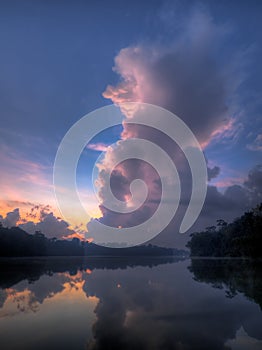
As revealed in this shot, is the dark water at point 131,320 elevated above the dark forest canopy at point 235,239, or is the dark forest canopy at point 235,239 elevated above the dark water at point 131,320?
the dark forest canopy at point 235,239

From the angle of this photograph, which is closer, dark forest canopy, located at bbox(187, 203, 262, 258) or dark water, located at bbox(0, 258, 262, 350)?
dark water, located at bbox(0, 258, 262, 350)

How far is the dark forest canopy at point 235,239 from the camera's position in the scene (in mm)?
61812

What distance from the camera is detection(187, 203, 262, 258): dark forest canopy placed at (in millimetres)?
61812

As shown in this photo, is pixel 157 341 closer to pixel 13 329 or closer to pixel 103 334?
pixel 103 334

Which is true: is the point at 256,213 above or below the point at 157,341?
above

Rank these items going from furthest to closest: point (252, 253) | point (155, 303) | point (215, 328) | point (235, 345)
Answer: point (252, 253)
point (155, 303)
point (215, 328)
point (235, 345)

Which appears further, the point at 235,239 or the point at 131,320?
the point at 235,239

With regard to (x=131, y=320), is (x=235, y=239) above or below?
above

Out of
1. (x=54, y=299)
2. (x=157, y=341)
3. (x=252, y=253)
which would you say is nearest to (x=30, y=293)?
(x=54, y=299)

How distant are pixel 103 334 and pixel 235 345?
4607 mm

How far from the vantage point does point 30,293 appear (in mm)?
19797

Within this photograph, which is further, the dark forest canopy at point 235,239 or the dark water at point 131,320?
the dark forest canopy at point 235,239

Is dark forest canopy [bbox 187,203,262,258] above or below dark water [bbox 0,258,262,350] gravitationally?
above

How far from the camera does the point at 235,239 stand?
240ft
